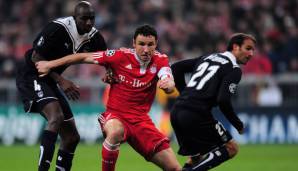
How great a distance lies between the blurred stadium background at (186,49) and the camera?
19297mm

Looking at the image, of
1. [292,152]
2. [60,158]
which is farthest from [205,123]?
[292,152]

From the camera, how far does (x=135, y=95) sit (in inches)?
369

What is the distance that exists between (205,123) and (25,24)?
49.8 ft

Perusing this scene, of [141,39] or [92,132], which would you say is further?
[92,132]

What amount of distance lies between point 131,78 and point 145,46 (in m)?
0.43

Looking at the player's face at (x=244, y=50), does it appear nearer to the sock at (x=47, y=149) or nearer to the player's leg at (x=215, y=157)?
the player's leg at (x=215, y=157)

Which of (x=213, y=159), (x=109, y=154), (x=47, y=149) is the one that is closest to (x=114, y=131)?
(x=109, y=154)

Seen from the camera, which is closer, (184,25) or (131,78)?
(131,78)

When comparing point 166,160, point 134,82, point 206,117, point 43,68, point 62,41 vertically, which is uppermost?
point 62,41

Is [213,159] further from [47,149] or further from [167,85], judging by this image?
[47,149]

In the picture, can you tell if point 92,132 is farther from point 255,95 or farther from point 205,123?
point 205,123

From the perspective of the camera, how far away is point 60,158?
10031 millimetres

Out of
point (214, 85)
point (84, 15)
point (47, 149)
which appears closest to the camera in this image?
point (214, 85)

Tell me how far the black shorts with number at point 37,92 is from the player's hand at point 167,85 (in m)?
1.59
